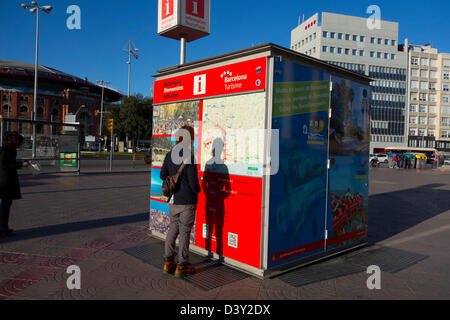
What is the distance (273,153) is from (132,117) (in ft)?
133

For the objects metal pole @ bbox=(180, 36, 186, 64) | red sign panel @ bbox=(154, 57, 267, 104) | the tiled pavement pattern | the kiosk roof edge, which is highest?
metal pole @ bbox=(180, 36, 186, 64)

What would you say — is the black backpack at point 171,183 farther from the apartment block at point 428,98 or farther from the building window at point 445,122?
the building window at point 445,122

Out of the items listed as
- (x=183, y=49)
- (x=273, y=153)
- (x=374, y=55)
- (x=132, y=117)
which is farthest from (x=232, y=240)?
(x=374, y=55)

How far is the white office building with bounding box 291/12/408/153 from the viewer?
3007 inches

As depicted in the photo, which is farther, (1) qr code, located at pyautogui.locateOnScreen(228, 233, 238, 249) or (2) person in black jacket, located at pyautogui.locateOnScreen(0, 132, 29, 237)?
(2) person in black jacket, located at pyautogui.locateOnScreen(0, 132, 29, 237)

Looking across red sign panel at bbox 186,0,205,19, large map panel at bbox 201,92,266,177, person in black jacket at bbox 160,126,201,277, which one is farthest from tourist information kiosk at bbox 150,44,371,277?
red sign panel at bbox 186,0,205,19

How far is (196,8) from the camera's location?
6.60m

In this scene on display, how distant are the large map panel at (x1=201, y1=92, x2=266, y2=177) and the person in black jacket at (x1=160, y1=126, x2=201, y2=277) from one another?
0.55 metres

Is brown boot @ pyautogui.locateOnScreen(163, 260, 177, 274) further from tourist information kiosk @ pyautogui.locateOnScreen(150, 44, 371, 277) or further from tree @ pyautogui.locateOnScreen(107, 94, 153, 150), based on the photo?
tree @ pyautogui.locateOnScreen(107, 94, 153, 150)

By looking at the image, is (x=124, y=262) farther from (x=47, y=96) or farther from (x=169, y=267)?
(x=47, y=96)

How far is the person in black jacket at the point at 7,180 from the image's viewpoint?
576cm

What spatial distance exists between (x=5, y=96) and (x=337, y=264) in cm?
9213

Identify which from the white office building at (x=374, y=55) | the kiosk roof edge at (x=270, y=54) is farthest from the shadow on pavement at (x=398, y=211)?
the white office building at (x=374, y=55)

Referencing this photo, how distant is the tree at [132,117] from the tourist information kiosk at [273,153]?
A: 38300 millimetres
